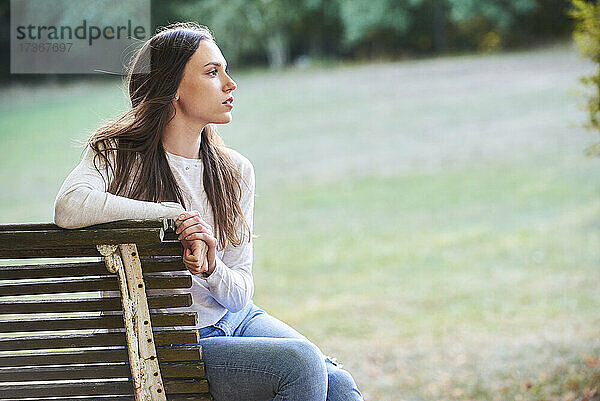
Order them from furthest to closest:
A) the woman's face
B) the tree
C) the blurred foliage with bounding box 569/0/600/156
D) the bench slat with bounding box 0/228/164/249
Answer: the tree → the blurred foliage with bounding box 569/0/600/156 → the woman's face → the bench slat with bounding box 0/228/164/249

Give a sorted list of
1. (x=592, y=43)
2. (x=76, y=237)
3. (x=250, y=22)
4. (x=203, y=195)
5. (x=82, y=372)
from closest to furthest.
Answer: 1. (x=76, y=237)
2. (x=82, y=372)
3. (x=203, y=195)
4. (x=592, y=43)
5. (x=250, y=22)

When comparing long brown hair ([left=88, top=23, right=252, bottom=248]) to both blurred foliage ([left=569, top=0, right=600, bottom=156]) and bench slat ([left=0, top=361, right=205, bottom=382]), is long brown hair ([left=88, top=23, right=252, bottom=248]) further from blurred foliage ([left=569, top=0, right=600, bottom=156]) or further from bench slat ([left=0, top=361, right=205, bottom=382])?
blurred foliage ([left=569, top=0, right=600, bottom=156])

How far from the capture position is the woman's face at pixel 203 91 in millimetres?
1869

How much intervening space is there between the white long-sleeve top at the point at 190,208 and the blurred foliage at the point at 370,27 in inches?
229

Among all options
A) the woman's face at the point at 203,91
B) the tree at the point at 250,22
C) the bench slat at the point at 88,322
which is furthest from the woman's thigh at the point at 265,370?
the tree at the point at 250,22

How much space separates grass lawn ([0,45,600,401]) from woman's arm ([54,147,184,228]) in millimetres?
2237

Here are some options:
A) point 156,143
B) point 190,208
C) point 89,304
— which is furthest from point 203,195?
point 89,304

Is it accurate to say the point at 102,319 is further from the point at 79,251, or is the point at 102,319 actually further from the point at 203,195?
the point at 203,195

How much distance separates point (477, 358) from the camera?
4270 mm

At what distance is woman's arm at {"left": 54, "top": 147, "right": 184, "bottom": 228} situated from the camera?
5.20ft

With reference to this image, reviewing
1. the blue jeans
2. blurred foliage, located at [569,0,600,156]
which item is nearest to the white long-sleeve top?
the blue jeans

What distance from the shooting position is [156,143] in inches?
73.1

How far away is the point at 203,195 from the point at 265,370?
0.44 metres

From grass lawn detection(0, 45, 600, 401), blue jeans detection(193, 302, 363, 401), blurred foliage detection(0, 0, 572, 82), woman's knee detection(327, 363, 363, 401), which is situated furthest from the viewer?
blurred foliage detection(0, 0, 572, 82)
